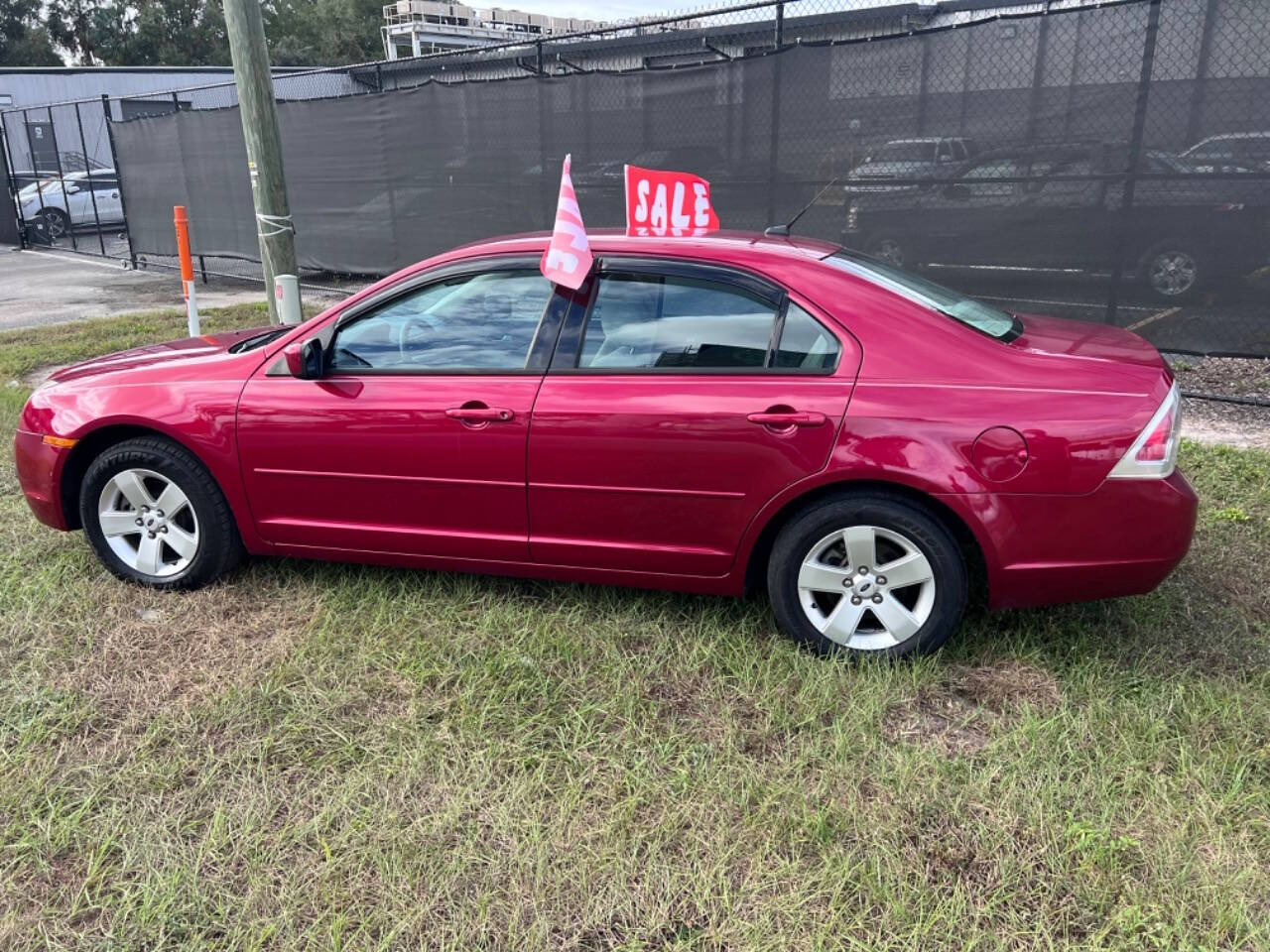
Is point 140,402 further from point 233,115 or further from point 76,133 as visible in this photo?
point 76,133

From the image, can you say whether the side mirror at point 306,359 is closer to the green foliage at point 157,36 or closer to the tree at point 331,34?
the green foliage at point 157,36

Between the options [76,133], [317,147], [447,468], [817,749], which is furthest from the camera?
[76,133]

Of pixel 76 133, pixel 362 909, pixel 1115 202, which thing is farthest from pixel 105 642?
pixel 76 133

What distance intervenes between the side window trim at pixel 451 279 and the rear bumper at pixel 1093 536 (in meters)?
1.64

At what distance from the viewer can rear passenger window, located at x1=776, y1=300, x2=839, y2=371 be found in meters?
3.21

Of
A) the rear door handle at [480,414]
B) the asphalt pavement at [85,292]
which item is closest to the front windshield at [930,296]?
the rear door handle at [480,414]

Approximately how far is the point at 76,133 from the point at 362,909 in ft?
93.1

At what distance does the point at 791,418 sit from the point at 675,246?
32.9 inches

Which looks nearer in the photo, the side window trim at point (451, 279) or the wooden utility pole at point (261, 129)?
the side window trim at point (451, 279)

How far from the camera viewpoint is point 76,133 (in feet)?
81.0

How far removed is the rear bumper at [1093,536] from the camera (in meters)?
2.97

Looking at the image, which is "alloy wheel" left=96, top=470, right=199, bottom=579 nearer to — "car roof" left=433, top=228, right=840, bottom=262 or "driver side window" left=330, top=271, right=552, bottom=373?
"driver side window" left=330, top=271, right=552, bottom=373

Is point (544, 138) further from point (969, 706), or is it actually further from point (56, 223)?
point (56, 223)

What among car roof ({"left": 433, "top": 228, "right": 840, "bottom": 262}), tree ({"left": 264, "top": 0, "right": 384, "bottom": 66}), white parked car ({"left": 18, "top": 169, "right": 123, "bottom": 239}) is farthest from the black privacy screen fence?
tree ({"left": 264, "top": 0, "right": 384, "bottom": 66})
